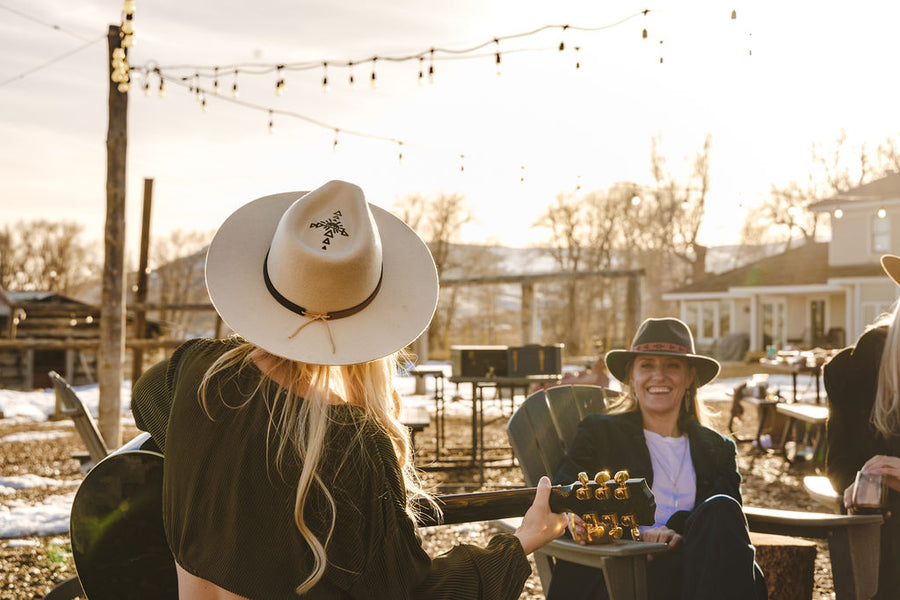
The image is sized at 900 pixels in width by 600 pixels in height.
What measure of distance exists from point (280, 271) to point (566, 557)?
5.47ft

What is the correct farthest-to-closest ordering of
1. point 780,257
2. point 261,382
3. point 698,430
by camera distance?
point 780,257 < point 698,430 < point 261,382

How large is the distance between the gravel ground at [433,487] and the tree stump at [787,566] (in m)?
0.62

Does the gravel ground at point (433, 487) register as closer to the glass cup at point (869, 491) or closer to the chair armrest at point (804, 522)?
the chair armrest at point (804, 522)

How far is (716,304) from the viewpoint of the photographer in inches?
1233

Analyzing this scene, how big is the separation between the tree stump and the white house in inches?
681

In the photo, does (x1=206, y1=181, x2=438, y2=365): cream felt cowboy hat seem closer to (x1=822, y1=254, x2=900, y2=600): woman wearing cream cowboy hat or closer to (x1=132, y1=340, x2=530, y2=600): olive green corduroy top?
(x1=132, y1=340, x2=530, y2=600): olive green corduroy top

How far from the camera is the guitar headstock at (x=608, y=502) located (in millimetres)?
1786

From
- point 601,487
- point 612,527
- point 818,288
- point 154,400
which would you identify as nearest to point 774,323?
point 818,288

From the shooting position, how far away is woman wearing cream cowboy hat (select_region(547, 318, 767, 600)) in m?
2.46

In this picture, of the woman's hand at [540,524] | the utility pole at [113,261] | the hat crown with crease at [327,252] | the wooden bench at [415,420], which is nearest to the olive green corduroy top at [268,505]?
the hat crown with crease at [327,252]

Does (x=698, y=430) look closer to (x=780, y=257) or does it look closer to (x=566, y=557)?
(x=566, y=557)

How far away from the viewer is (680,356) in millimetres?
3162

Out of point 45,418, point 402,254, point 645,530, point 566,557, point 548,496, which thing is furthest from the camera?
point 45,418

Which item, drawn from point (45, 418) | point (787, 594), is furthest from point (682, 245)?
point (787, 594)
